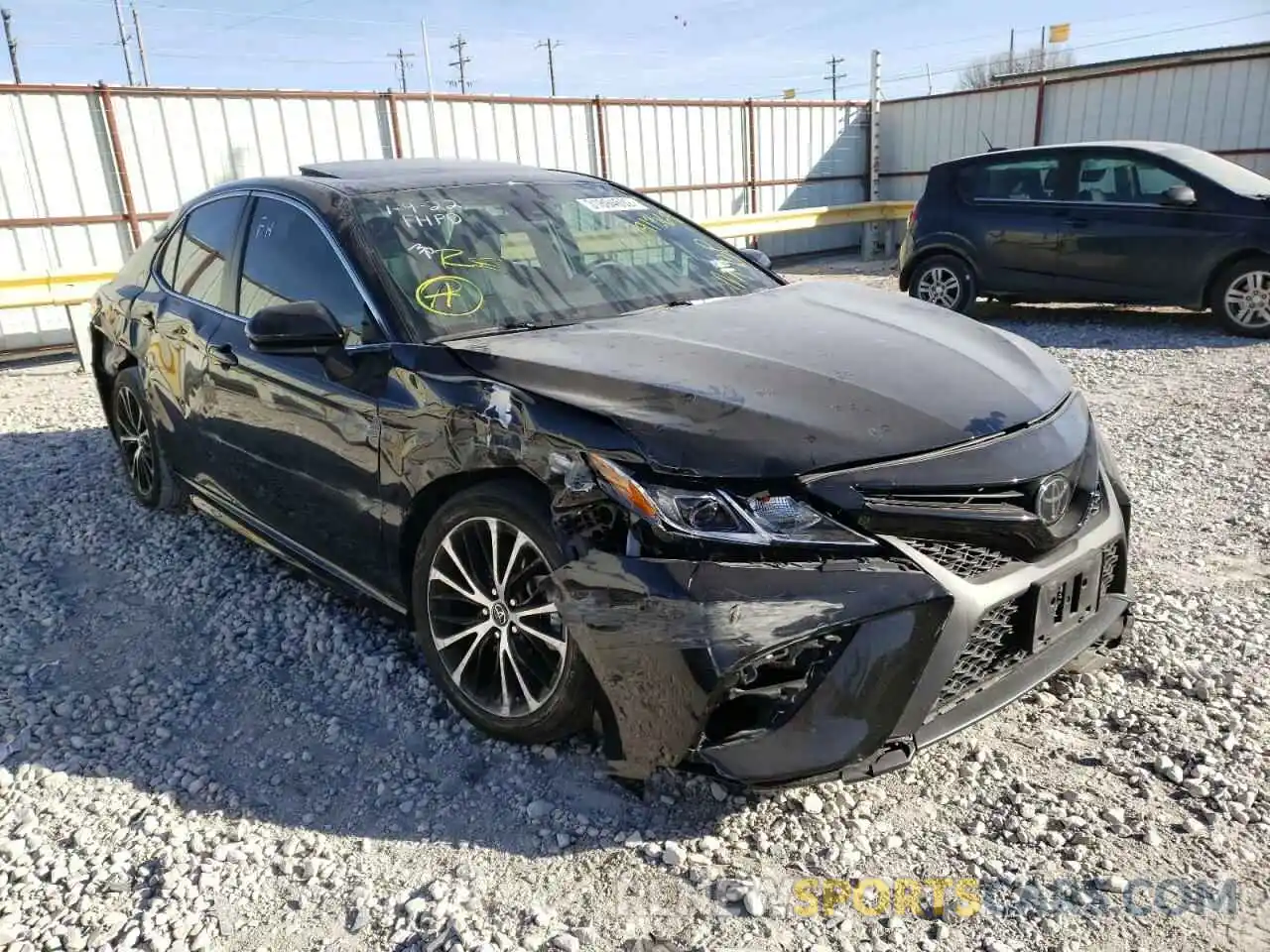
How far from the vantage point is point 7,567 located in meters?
4.31

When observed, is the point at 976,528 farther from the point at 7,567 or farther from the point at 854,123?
the point at 854,123

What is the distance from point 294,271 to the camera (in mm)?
3447

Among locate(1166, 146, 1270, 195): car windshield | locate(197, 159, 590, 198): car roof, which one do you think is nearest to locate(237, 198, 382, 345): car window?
locate(197, 159, 590, 198): car roof

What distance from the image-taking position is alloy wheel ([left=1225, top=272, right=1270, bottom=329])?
7902 mm

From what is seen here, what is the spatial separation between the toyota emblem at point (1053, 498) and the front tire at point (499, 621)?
3.96 ft

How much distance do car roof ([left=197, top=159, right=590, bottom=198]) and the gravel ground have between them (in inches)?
63.5

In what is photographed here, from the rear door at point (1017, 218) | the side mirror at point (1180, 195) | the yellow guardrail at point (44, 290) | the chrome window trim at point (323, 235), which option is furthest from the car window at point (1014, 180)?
the yellow guardrail at point (44, 290)

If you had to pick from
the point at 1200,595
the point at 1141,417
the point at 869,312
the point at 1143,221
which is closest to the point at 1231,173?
the point at 1143,221

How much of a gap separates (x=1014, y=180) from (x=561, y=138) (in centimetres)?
694

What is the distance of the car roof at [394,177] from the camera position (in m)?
3.54

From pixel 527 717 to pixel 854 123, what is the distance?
1740 centimetres

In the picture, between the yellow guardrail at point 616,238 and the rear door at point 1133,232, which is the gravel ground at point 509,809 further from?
the rear door at point 1133,232

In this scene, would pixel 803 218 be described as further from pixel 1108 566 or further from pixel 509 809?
pixel 509 809

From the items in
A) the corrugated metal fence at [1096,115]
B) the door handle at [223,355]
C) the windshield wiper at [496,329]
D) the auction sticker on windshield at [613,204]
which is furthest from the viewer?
the corrugated metal fence at [1096,115]
